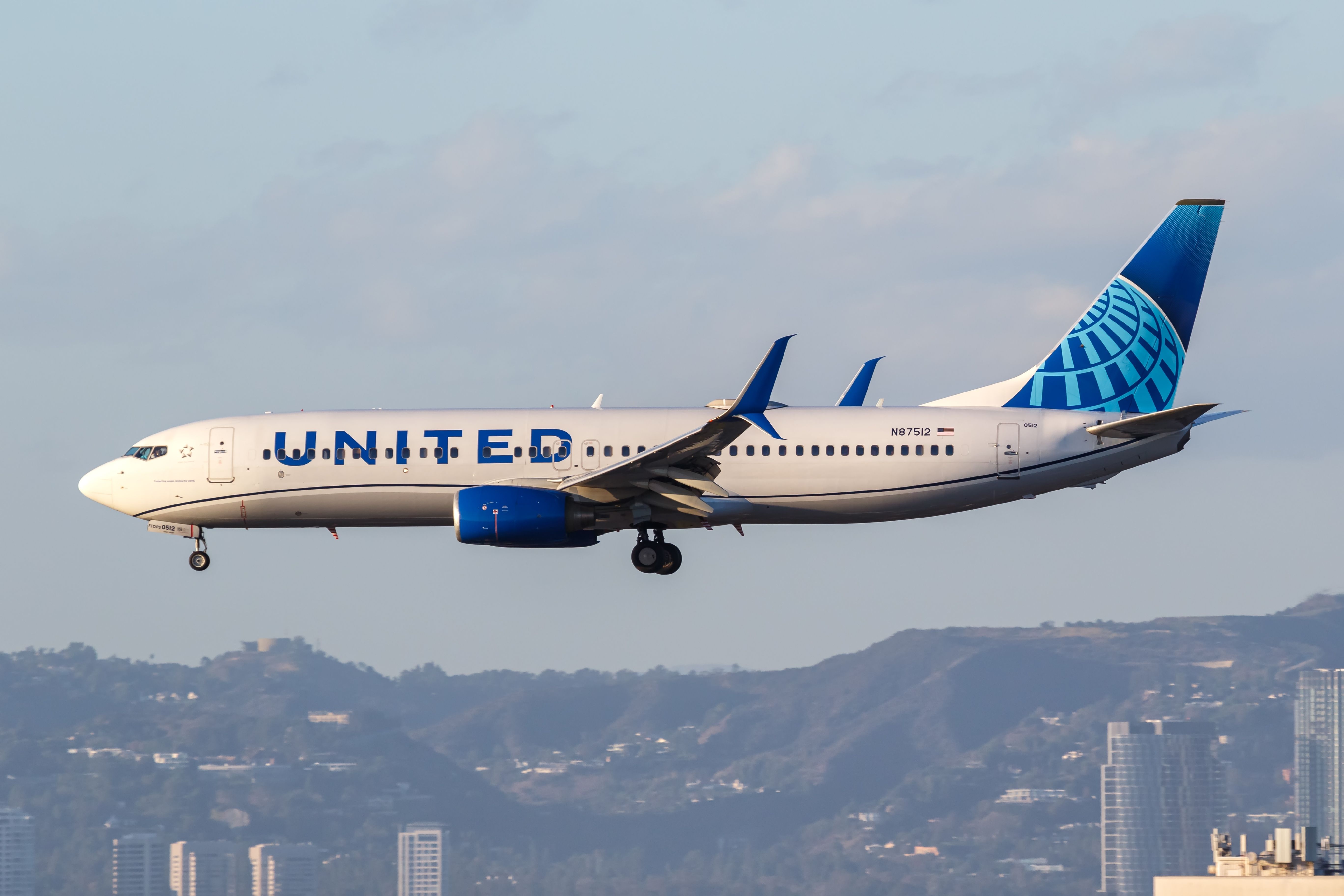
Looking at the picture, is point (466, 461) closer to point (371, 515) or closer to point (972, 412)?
point (371, 515)

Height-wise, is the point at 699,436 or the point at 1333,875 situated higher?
the point at 699,436

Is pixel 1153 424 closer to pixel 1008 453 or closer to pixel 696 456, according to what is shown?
pixel 1008 453

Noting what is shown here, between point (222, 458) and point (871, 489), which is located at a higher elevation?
point (222, 458)

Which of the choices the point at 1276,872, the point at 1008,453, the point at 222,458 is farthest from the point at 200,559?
the point at 1276,872

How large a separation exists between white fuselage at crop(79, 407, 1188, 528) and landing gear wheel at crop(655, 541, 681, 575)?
1.00 metres

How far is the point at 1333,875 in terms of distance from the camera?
65.4 m

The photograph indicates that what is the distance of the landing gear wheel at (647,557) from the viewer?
4391 centimetres

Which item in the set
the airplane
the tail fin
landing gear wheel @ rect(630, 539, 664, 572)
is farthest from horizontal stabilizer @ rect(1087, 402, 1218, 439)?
landing gear wheel @ rect(630, 539, 664, 572)

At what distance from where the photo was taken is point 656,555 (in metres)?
43.9

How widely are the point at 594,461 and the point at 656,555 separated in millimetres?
2864

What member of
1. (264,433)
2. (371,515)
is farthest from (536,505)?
(264,433)

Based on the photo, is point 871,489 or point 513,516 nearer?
point 513,516

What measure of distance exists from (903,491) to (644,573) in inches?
263

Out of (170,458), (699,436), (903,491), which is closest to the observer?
(699,436)
